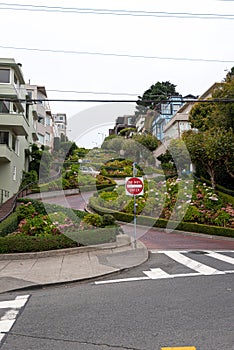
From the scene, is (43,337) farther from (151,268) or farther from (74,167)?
(74,167)

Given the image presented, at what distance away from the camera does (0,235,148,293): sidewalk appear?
8117mm

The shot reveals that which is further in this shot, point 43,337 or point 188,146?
point 188,146

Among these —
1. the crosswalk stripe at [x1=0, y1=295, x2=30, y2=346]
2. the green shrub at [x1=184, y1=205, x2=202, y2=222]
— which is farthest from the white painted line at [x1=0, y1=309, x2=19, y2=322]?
the green shrub at [x1=184, y1=205, x2=202, y2=222]

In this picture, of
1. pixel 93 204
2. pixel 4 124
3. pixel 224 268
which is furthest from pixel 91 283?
pixel 4 124

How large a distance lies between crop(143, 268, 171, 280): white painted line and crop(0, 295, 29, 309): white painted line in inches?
128

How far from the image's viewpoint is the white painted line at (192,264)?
8.87 meters

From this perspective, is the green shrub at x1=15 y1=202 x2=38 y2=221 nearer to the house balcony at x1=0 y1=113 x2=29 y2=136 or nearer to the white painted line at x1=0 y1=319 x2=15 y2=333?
the white painted line at x1=0 y1=319 x2=15 y2=333

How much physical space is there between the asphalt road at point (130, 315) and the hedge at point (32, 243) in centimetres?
354

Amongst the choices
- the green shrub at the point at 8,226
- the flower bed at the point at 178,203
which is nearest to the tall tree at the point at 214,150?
the flower bed at the point at 178,203

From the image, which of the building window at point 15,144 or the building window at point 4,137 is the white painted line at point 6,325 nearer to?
the building window at point 4,137

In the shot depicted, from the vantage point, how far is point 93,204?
21.9 metres

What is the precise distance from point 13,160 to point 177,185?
1317 centimetres

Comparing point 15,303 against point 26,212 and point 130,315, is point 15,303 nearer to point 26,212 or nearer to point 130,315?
point 130,315

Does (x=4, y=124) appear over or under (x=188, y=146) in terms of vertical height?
over
